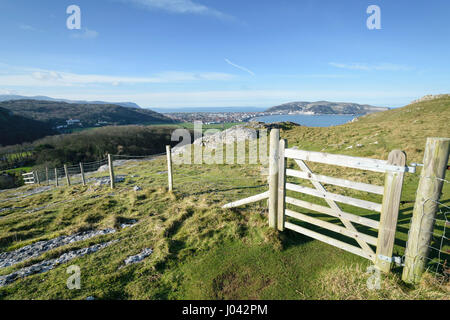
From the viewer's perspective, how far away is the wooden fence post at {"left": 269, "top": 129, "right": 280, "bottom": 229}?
17.8 feet

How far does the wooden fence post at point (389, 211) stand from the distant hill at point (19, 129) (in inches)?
5576

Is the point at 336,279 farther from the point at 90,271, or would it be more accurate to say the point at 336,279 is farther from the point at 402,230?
the point at 90,271

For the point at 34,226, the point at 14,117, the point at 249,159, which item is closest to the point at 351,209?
the point at 249,159

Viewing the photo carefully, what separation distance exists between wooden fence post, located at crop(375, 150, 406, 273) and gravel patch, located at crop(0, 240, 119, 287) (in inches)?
273

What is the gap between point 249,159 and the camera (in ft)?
59.6

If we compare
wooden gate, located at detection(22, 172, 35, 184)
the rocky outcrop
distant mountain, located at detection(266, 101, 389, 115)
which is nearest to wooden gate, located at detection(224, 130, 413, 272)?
the rocky outcrop

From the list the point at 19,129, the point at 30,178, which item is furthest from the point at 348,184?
the point at 19,129

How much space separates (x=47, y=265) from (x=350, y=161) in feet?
25.5

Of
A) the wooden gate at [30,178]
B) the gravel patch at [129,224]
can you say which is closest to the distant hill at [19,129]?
the wooden gate at [30,178]

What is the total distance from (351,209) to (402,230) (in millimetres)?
1584

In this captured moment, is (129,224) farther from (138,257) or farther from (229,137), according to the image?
(229,137)

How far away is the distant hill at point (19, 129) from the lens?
101 m

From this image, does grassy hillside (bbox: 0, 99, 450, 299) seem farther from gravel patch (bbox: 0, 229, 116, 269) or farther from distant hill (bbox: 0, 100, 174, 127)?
distant hill (bbox: 0, 100, 174, 127)
